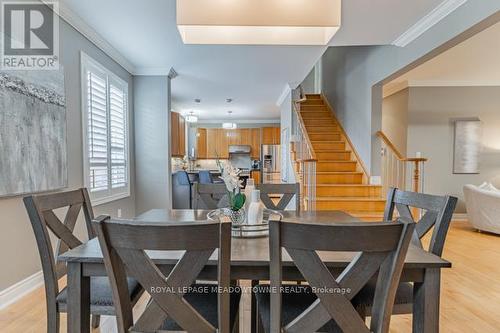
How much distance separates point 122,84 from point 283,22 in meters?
3.06

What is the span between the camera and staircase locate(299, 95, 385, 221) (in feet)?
14.6

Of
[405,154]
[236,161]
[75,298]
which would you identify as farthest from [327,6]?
[236,161]

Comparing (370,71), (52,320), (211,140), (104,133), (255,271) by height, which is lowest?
(52,320)

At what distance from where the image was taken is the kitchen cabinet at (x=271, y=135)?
1022 cm

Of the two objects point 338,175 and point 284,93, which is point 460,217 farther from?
point 284,93

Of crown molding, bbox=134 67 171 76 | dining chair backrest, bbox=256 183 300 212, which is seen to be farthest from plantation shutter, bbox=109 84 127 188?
dining chair backrest, bbox=256 183 300 212

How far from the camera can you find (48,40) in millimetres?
2746

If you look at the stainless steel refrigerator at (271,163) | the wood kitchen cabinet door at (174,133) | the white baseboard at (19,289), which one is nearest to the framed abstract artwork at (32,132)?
the white baseboard at (19,289)

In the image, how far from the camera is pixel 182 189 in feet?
20.3

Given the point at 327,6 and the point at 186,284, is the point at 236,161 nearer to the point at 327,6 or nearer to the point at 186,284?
the point at 327,6

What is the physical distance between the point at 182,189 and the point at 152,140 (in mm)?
1621

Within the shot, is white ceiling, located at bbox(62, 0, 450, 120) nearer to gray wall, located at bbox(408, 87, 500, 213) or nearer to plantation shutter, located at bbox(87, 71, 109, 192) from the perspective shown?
plantation shutter, located at bbox(87, 71, 109, 192)

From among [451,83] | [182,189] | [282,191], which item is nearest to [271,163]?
[182,189]

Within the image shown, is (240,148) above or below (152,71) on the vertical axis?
below
